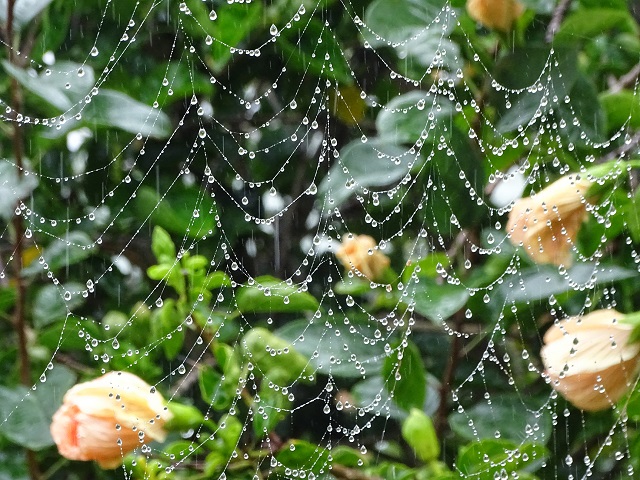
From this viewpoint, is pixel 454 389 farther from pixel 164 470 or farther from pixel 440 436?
pixel 164 470

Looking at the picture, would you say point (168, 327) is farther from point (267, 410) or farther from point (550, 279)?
point (550, 279)

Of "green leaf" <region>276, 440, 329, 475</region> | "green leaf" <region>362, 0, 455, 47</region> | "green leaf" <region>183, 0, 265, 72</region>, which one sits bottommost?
"green leaf" <region>276, 440, 329, 475</region>

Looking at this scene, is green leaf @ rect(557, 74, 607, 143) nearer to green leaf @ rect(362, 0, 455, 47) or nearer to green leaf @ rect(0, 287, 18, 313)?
green leaf @ rect(362, 0, 455, 47)

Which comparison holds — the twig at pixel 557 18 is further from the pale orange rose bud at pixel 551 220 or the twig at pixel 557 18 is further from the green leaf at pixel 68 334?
the green leaf at pixel 68 334

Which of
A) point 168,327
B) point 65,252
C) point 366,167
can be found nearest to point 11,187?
point 65,252

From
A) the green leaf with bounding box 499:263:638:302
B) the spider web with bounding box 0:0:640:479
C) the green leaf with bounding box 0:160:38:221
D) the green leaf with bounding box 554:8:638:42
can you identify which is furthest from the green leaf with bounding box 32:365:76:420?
the green leaf with bounding box 554:8:638:42

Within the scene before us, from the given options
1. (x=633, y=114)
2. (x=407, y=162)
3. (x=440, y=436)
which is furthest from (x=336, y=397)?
(x=633, y=114)

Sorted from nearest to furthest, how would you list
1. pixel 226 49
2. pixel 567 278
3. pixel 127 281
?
1. pixel 567 278
2. pixel 226 49
3. pixel 127 281

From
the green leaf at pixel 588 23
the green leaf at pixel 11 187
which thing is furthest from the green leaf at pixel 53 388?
the green leaf at pixel 588 23
